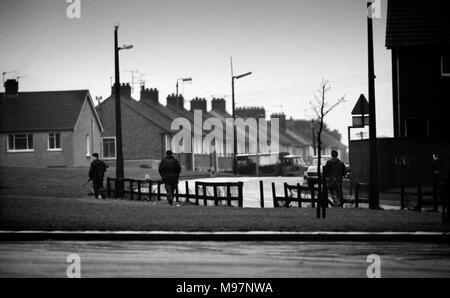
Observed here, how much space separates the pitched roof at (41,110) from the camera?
6388 centimetres

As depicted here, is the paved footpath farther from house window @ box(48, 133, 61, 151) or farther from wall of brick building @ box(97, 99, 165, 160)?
wall of brick building @ box(97, 99, 165, 160)

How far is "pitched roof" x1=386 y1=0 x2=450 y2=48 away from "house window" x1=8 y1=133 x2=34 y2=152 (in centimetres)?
3510

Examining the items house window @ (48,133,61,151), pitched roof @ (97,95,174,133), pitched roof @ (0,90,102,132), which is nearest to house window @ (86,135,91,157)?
pitched roof @ (0,90,102,132)

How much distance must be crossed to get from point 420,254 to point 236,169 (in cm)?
5462

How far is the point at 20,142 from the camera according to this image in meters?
64.0

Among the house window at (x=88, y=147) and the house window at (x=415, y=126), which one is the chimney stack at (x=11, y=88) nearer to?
the house window at (x=88, y=147)

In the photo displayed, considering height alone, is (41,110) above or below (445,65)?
above

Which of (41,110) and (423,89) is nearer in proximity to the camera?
(423,89)

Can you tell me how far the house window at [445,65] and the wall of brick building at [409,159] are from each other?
4.47m

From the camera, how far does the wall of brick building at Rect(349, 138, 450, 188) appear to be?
33562 mm

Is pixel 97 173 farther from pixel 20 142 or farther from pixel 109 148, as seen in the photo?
pixel 109 148

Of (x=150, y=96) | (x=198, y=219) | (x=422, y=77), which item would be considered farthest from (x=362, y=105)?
(x=150, y=96)

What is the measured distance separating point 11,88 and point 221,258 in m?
58.8
